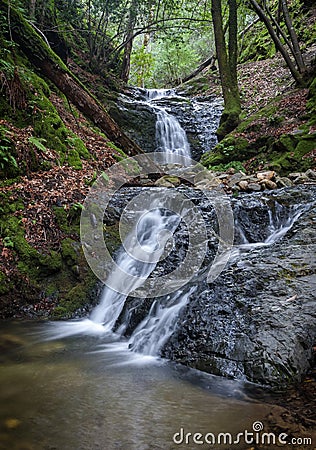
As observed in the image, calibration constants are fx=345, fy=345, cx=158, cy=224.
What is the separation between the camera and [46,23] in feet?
36.2

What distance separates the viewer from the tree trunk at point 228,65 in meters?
11.5

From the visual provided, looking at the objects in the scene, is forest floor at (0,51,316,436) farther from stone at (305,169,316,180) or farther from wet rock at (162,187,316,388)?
stone at (305,169,316,180)

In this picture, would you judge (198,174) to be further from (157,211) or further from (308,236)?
(308,236)

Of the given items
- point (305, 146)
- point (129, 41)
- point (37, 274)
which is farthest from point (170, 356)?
point (129, 41)

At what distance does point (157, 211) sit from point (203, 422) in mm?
4667

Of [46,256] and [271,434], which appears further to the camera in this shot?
[46,256]

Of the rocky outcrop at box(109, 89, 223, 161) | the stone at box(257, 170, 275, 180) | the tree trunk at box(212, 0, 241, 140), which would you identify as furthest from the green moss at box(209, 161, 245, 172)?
the rocky outcrop at box(109, 89, 223, 161)

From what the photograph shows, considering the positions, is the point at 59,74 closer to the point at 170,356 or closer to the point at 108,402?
the point at 170,356

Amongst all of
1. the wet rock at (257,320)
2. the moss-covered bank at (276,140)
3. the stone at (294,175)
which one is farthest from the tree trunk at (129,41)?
the wet rock at (257,320)

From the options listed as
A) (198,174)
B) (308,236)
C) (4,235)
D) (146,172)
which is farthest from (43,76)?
(308,236)

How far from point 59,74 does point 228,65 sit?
604cm

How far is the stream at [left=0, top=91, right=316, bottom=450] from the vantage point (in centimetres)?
218

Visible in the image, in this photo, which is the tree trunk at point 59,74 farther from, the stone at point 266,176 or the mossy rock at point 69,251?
the mossy rock at point 69,251

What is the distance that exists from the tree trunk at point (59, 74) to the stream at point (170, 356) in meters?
5.40
